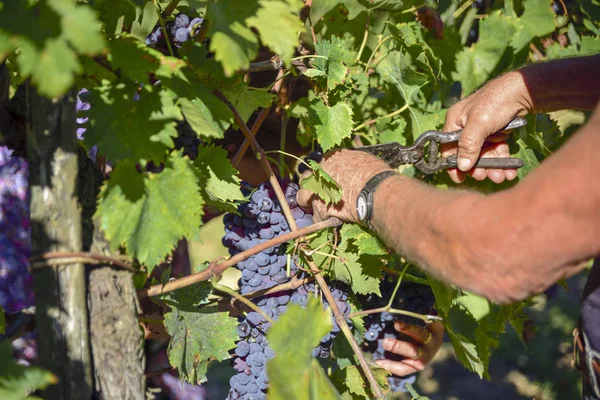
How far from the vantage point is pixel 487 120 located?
1.20 m

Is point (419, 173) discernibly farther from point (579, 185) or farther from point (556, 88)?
point (579, 185)

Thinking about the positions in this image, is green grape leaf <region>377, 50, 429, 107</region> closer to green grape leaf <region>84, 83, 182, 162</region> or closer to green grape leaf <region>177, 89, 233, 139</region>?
green grape leaf <region>177, 89, 233, 139</region>

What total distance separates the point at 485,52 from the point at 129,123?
112 centimetres

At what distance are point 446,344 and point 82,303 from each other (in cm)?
267

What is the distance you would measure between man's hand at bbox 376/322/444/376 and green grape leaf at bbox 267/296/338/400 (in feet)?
2.52

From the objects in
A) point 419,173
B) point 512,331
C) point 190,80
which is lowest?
point 512,331

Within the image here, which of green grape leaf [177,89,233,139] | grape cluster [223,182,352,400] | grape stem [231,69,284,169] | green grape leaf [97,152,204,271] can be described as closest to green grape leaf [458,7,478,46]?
grape stem [231,69,284,169]

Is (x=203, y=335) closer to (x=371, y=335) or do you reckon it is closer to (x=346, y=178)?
(x=346, y=178)

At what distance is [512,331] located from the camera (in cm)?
312

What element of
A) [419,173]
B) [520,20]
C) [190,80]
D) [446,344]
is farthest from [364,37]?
[446,344]

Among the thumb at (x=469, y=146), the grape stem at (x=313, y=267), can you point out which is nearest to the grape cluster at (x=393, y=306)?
the grape stem at (x=313, y=267)

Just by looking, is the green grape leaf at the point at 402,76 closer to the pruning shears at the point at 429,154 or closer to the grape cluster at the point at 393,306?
the pruning shears at the point at 429,154

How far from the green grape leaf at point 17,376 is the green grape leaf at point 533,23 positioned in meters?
1.43

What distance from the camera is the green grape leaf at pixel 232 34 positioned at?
746mm
